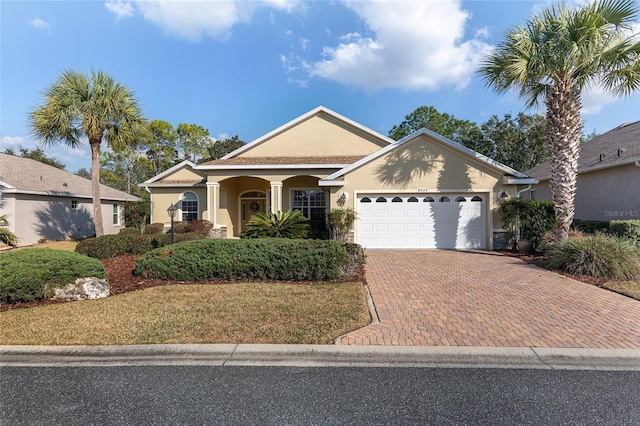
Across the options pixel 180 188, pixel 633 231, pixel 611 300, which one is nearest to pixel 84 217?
pixel 180 188

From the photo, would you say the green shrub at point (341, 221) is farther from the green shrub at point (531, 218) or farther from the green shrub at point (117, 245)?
the green shrub at point (117, 245)

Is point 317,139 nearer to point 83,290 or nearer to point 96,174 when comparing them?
point 96,174

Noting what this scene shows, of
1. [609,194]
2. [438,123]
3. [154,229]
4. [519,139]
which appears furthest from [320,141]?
[438,123]

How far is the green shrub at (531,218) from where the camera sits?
11531 mm

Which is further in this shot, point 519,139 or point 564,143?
point 519,139

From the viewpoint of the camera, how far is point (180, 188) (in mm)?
18703

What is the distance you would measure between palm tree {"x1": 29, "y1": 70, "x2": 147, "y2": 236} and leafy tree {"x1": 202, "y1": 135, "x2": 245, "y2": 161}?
82.9 feet

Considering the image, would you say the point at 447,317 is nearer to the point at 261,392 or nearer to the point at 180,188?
the point at 261,392

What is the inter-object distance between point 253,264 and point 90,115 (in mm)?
11733

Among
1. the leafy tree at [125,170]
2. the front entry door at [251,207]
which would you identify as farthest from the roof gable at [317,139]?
the leafy tree at [125,170]

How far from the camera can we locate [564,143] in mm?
10102

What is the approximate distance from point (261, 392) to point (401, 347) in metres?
1.92

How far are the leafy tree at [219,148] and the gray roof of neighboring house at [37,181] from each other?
18.6 meters

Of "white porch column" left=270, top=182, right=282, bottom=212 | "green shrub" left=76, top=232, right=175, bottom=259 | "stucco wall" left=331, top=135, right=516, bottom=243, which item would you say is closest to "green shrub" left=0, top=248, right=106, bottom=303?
"green shrub" left=76, top=232, right=175, bottom=259
